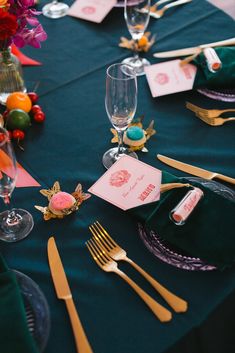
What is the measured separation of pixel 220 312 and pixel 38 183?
506mm

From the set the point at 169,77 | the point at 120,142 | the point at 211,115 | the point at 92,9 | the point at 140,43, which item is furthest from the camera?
the point at 92,9

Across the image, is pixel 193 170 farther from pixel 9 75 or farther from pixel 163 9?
pixel 163 9

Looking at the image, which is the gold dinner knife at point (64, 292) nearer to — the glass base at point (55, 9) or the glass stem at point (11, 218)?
the glass stem at point (11, 218)

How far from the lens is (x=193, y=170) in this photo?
1.04 meters

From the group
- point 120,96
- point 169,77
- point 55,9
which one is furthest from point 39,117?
point 55,9

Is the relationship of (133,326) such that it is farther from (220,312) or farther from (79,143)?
(79,143)

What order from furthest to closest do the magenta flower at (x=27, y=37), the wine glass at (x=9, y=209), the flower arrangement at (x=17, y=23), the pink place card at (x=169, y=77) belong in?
the pink place card at (x=169, y=77)
the magenta flower at (x=27, y=37)
the flower arrangement at (x=17, y=23)
the wine glass at (x=9, y=209)

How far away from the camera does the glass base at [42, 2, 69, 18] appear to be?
158 cm

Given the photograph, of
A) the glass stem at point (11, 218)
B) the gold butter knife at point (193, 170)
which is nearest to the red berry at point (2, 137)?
the glass stem at point (11, 218)

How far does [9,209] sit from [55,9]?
93cm

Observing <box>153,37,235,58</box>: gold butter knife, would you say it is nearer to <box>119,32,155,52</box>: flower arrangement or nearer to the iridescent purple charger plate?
<box>119,32,155,52</box>: flower arrangement

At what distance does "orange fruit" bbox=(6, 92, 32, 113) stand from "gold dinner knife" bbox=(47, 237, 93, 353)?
0.42 m

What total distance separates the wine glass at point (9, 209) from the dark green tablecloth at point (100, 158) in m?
0.02

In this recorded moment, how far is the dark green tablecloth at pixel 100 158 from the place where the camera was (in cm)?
78
